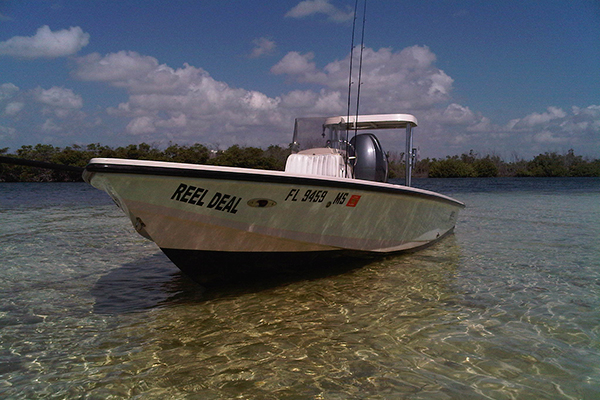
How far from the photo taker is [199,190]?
11.2ft

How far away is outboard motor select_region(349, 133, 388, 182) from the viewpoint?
19.7ft

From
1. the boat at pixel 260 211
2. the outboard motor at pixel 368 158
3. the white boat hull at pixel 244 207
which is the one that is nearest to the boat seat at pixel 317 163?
the boat at pixel 260 211

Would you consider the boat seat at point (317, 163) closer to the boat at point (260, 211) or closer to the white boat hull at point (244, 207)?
the boat at point (260, 211)

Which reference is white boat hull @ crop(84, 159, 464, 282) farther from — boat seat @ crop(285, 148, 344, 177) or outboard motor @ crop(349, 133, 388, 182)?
boat seat @ crop(285, 148, 344, 177)

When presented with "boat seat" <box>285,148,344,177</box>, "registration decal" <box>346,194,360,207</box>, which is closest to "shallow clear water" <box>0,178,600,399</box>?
"registration decal" <box>346,194,360,207</box>

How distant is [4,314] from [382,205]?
398 centimetres

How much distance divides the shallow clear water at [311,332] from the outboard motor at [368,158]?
1311mm

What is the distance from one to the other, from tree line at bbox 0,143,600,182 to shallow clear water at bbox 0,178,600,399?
4.52 feet

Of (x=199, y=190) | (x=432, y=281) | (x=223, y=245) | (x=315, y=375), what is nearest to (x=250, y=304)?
(x=223, y=245)

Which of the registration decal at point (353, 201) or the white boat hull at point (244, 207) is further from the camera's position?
the registration decal at point (353, 201)

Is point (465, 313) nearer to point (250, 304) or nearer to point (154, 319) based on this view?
point (250, 304)

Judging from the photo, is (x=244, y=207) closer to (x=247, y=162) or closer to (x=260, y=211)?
(x=260, y=211)

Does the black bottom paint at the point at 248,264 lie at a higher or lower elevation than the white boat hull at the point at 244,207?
lower

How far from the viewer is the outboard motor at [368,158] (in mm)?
6004
